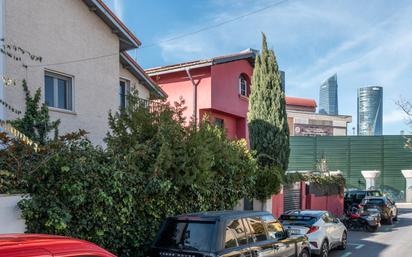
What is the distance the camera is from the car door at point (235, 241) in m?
6.38

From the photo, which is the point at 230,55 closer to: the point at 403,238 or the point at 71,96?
the point at 71,96

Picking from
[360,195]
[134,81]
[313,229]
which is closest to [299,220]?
[313,229]

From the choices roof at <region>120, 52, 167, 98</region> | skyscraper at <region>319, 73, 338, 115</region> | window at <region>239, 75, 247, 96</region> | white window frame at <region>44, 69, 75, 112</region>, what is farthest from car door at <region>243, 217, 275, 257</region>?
skyscraper at <region>319, 73, 338, 115</region>

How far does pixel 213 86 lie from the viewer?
19.0 metres

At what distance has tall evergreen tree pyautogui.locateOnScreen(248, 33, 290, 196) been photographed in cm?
1641

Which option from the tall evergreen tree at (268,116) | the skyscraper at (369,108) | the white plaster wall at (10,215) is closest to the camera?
the white plaster wall at (10,215)

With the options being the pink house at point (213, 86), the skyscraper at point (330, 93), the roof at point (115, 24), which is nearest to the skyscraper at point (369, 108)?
the pink house at point (213, 86)

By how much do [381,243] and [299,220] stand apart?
4.89 meters

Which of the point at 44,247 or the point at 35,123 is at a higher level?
the point at 35,123

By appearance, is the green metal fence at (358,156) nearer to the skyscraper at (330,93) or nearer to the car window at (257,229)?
the car window at (257,229)

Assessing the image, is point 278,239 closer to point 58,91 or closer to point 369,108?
point 58,91

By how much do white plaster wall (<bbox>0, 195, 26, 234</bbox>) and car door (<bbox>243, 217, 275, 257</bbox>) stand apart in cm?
368

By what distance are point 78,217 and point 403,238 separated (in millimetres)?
13640

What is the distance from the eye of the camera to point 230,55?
19906mm
